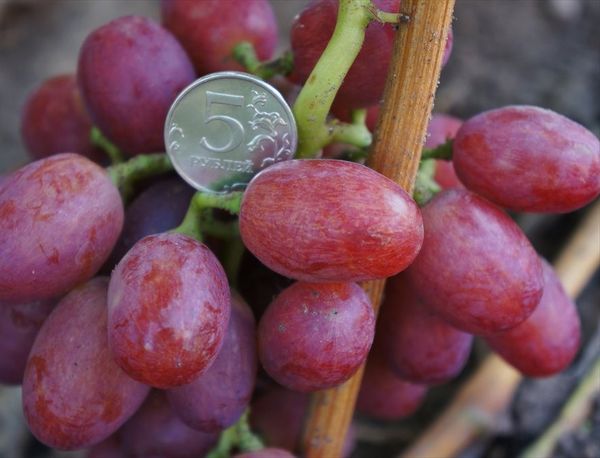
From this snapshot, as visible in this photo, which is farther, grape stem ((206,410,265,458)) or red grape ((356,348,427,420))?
red grape ((356,348,427,420))

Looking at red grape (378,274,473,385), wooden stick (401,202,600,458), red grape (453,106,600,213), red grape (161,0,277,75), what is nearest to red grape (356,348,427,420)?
red grape (378,274,473,385)

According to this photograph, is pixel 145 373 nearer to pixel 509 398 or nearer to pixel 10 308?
pixel 10 308

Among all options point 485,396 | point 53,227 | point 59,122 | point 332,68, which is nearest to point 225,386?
point 53,227

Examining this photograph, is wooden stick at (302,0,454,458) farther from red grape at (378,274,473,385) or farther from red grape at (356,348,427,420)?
red grape at (356,348,427,420)

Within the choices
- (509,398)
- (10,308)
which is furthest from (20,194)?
(509,398)

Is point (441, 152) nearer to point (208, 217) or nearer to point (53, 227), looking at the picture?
point (208, 217)

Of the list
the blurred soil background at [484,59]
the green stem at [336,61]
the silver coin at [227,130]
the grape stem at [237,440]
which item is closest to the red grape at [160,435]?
the grape stem at [237,440]
